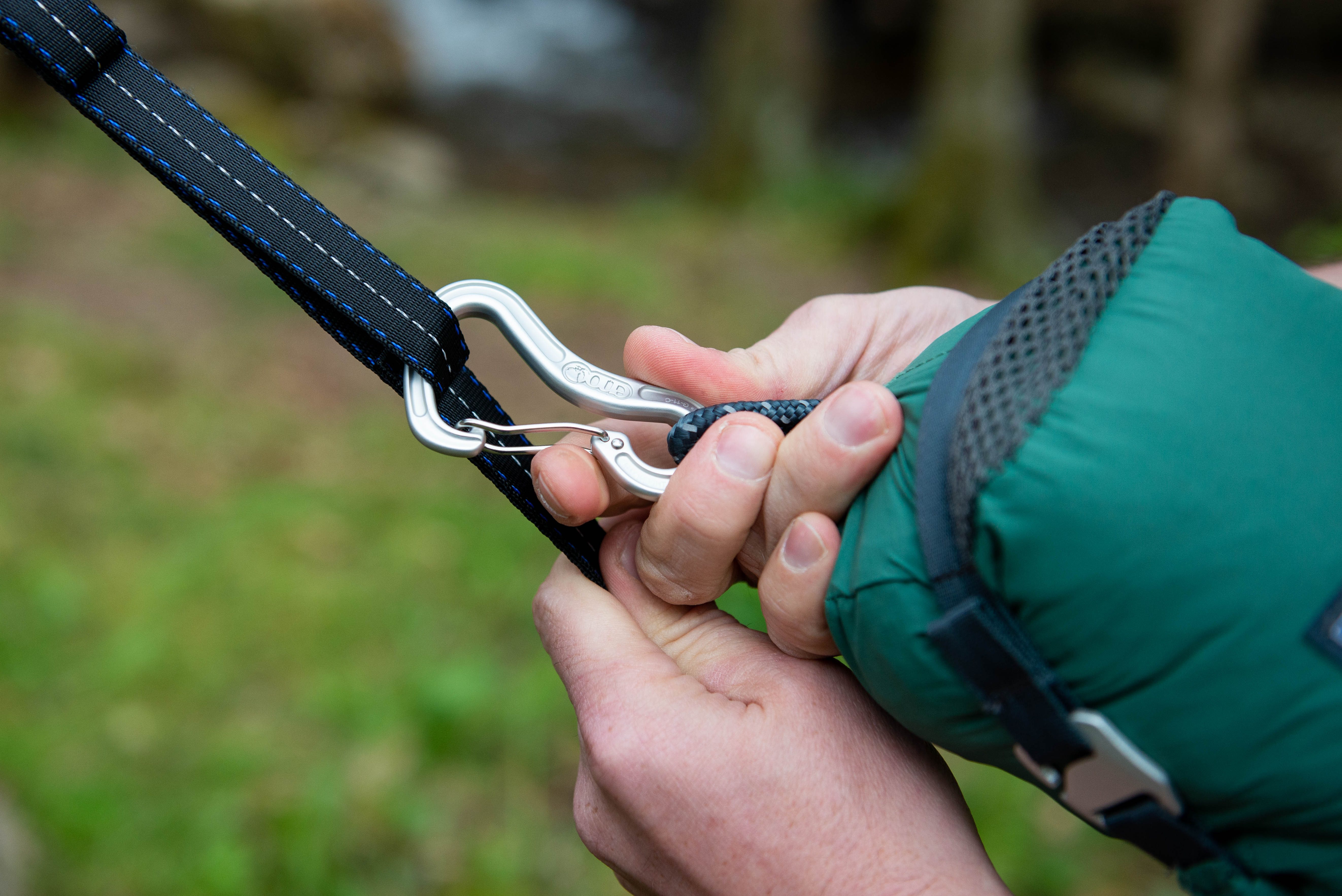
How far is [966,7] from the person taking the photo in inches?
278

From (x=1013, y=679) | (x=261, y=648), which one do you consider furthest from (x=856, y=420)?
(x=261, y=648)

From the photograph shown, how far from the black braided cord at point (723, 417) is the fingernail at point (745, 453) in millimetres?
44

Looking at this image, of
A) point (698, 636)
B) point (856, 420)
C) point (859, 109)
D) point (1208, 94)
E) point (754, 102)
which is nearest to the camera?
point (856, 420)

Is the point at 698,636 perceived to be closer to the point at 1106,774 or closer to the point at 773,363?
the point at 773,363

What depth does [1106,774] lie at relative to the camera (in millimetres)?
960

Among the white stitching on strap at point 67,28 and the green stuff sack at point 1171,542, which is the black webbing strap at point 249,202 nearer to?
the white stitching on strap at point 67,28

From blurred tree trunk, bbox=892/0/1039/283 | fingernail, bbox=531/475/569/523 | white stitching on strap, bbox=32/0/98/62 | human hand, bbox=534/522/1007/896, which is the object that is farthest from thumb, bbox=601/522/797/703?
blurred tree trunk, bbox=892/0/1039/283

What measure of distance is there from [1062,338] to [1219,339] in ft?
0.51

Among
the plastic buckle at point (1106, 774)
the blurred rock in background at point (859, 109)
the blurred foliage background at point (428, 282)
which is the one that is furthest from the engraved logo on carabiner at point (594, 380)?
the blurred rock in background at point (859, 109)

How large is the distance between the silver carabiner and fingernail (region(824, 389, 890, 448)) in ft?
0.80

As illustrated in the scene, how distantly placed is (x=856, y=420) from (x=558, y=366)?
46 centimetres

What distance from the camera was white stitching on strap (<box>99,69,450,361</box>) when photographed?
4.05 feet

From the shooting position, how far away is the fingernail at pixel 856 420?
115cm

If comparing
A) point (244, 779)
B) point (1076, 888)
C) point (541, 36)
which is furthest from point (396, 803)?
point (541, 36)
